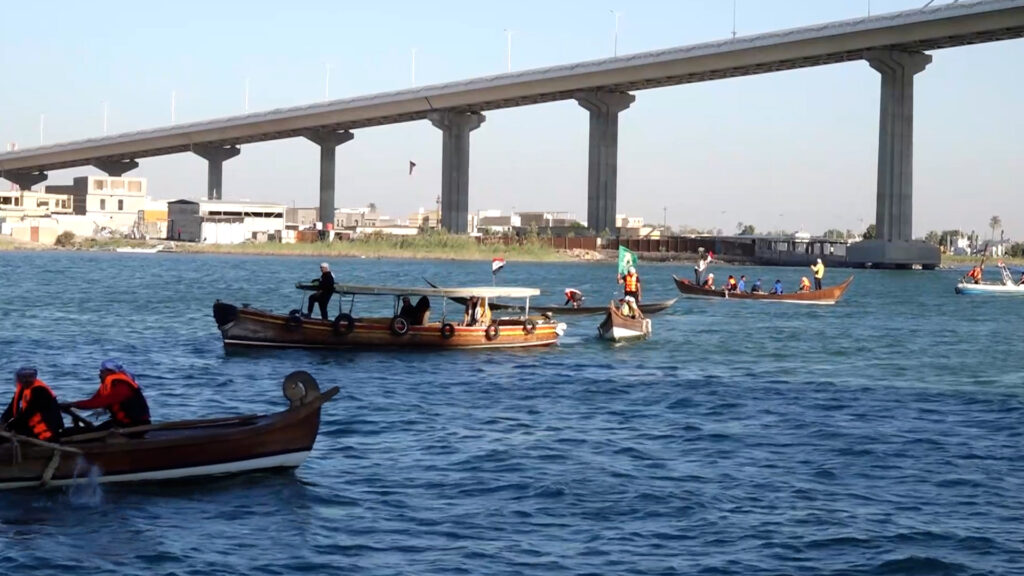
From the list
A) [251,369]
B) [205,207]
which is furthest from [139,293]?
[205,207]

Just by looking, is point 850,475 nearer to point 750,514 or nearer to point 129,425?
point 750,514

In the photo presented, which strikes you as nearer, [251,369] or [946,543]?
[946,543]

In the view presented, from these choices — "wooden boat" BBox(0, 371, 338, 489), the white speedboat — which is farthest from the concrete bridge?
"wooden boat" BBox(0, 371, 338, 489)

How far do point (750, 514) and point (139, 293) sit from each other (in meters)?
52.5

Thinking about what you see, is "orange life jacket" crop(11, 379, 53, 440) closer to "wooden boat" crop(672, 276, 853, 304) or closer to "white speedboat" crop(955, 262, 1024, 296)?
"wooden boat" crop(672, 276, 853, 304)

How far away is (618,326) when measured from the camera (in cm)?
4238

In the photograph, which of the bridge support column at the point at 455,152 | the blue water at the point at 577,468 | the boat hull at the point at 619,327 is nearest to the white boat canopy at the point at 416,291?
the blue water at the point at 577,468

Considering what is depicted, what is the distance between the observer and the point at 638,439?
2373cm

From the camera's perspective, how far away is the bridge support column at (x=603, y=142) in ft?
414

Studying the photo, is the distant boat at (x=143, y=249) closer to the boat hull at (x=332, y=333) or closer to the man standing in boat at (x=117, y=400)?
the boat hull at (x=332, y=333)

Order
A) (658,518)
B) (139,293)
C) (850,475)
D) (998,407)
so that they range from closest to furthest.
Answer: (658,518)
(850,475)
(998,407)
(139,293)

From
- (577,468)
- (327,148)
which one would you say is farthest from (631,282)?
(327,148)

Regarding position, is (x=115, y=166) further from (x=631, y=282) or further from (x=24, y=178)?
(x=631, y=282)

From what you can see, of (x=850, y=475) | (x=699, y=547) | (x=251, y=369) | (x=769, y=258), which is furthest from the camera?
(x=769, y=258)
